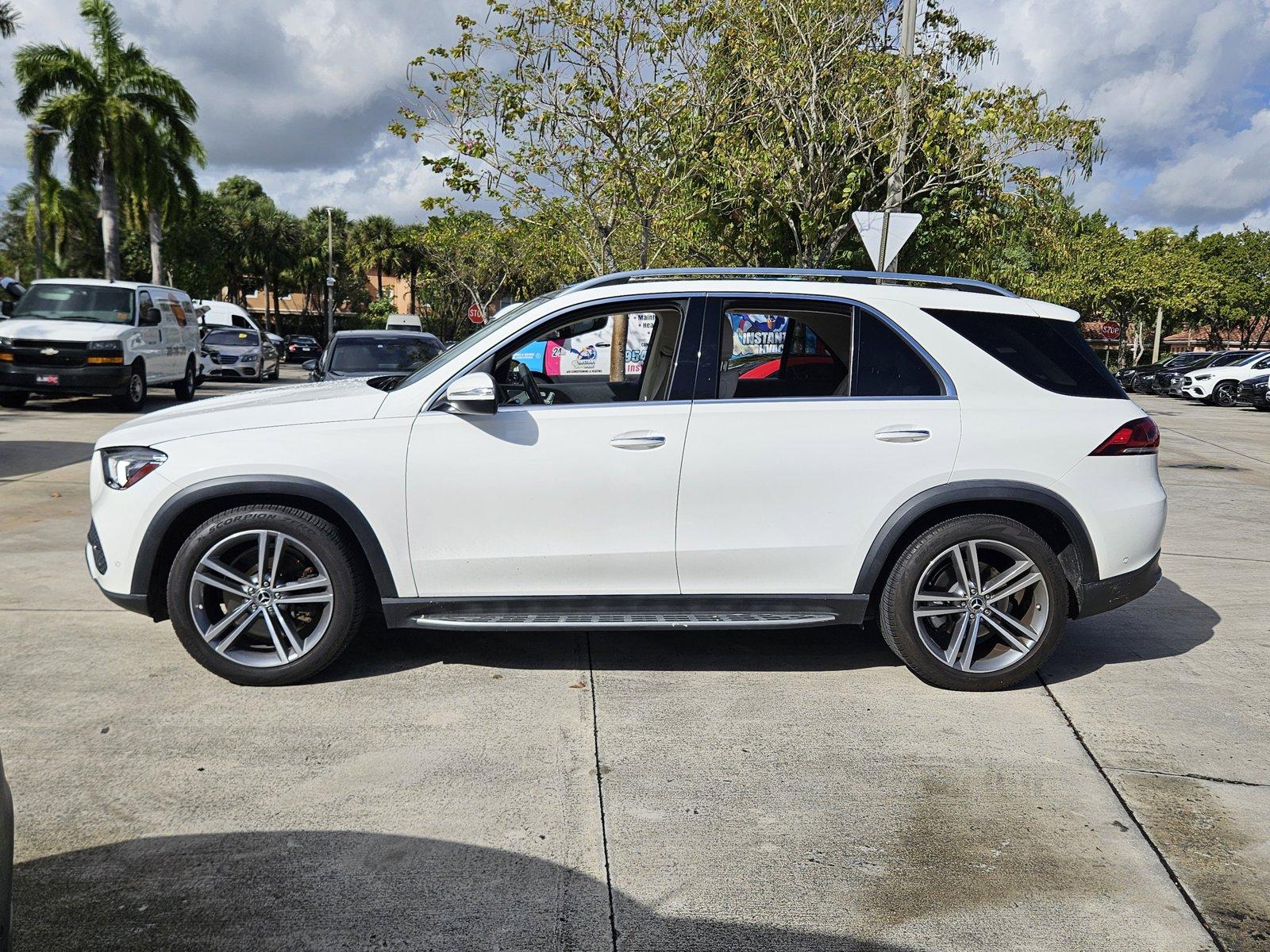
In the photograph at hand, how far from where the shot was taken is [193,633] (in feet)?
14.9

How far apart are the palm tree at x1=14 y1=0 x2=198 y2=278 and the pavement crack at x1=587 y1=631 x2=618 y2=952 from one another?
3035cm

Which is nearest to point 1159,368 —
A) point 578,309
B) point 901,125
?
point 901,125

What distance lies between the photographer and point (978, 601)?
471cm

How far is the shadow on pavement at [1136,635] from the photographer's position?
5.27m

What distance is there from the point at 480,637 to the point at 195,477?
1.62m

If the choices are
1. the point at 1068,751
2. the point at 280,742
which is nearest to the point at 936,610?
the point at 1068,751

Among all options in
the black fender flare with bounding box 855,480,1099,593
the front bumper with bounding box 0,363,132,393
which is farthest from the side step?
the front bumper with bounding box 0,363,132,393

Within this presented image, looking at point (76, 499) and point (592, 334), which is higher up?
point (592, 334)

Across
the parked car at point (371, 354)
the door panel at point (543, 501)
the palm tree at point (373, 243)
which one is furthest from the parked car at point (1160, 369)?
the palm tree at point (373, 243)

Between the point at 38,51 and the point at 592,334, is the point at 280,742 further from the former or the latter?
the point at 38,51

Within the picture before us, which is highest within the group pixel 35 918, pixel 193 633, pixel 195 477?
pixel 195 477

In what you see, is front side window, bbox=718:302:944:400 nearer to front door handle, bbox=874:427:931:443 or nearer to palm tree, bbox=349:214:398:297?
front door handle, bbox=874:427:931:443

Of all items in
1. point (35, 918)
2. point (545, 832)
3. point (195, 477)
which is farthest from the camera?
point (195, 477)

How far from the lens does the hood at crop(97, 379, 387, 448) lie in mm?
4523
